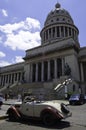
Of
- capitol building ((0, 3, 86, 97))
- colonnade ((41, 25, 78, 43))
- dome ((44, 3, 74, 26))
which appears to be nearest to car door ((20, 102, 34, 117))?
capitol building ((0, 3, 86, 97))

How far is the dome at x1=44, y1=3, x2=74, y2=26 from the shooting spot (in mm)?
61263

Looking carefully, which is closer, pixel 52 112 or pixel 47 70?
pixel 52 112

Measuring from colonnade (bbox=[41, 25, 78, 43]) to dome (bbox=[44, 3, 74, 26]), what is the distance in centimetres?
274

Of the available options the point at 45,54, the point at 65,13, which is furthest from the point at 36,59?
the point at 65,13

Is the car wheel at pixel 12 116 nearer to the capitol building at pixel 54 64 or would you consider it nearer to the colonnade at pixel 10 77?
the capitol building at pixel 54 64

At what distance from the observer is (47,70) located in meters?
46.4

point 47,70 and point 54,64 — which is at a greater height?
point 54,64

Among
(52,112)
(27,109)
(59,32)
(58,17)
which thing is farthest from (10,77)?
(52,112)

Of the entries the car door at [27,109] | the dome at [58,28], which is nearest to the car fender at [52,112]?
the car door at [27,109]

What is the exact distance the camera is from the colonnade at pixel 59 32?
57478 mm

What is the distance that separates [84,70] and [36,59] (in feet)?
46.8

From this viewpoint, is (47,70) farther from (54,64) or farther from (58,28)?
(58,28)

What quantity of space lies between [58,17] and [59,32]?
309 inches

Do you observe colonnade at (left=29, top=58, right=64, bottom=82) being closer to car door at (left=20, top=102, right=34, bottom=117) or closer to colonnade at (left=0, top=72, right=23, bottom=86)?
colonnade at (left=0, top=72, right=23, bottom=86)
